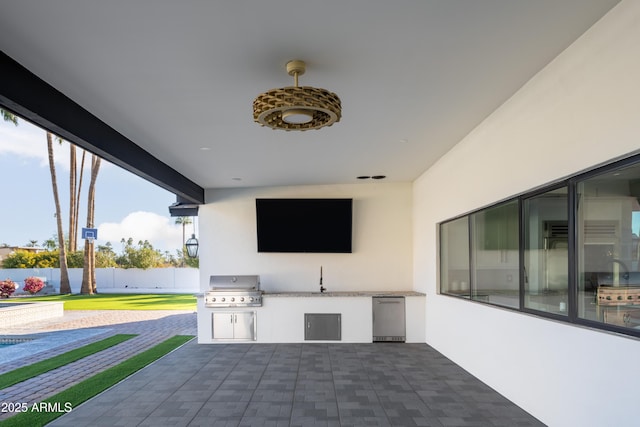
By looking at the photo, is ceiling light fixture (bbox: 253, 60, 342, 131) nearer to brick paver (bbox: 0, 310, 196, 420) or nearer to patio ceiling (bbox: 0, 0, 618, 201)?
patio ceiling (bbox: 0, 0, 618, 201)

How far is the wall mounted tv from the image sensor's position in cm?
697

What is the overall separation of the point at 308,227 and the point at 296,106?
4.63 meters

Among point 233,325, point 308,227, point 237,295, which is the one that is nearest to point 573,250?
point 308,227

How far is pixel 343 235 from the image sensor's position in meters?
6.97

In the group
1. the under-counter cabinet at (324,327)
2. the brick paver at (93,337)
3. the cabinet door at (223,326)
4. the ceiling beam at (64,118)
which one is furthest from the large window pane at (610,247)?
the cabinet door at (223,326)

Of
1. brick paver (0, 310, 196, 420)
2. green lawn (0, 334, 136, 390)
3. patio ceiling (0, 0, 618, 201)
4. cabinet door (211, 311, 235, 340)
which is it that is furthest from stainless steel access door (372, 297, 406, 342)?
green lawn (0, 334, 136, 390)

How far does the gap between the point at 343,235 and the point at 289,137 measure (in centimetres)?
291

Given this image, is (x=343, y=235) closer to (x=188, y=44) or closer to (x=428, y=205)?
(x=428, y=205)

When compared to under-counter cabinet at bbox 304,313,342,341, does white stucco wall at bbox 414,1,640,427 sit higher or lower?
higher

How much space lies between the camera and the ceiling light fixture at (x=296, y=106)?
2451 millimetres

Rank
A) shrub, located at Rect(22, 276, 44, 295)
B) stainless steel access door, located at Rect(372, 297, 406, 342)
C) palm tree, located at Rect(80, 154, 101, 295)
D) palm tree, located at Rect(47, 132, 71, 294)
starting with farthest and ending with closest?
palm tree, located at Rect(80, 154, 101, 295) < palm tree, located at Rect(47, 132, 71, 294) < shrub, located at Rect(22, 276, 44, 295) < stainless steel access door, located at Rect(372, 297, 406, 342)

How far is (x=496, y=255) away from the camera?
418cm

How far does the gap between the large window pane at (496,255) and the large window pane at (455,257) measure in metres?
0.21

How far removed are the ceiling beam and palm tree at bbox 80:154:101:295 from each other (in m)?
13.2
